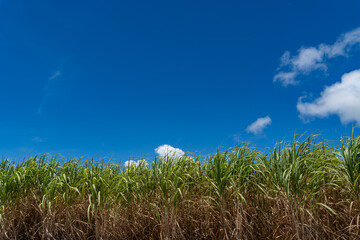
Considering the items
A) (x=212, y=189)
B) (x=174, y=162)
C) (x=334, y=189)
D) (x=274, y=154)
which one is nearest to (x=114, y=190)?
(x=174, y=162)

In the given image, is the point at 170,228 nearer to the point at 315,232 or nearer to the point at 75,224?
the point at 75,224

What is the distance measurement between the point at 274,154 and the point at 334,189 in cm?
107

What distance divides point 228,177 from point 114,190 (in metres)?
2.16

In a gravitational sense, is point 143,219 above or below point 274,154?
below

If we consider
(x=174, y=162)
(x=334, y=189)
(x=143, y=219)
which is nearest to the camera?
(x=334, y=189)

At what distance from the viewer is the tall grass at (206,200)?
4219 millimetres

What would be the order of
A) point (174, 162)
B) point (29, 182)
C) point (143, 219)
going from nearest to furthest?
point (143, 219) < point (174, 162) < point (29, 182)

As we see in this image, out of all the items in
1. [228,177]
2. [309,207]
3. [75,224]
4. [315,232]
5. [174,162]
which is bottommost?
[315,232]

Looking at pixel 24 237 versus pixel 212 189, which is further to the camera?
pixel 24 237

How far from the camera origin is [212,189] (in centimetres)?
484

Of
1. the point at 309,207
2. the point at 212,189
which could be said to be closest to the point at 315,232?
the point at 309,207

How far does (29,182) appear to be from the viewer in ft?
20.0

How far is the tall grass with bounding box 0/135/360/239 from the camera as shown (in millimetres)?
4219

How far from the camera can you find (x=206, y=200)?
491 cm
